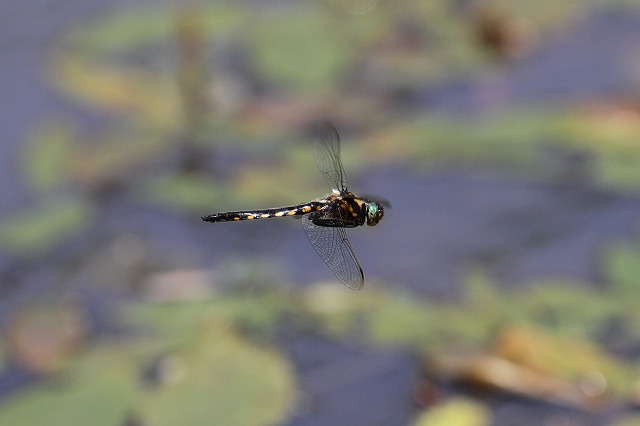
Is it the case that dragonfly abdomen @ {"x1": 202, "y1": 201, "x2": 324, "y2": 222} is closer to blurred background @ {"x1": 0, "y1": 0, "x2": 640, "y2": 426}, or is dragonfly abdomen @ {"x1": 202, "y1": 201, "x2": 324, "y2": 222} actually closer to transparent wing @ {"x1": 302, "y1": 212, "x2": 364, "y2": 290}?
transparent wing @ {"x1": 302, "y1": 212, "x2": 364, "y2": 290}

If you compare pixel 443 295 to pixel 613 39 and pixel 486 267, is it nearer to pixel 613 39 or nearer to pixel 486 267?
pixel 486 267

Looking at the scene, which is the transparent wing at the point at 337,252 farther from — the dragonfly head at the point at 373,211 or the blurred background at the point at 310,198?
the blurred background at the point at 310,198

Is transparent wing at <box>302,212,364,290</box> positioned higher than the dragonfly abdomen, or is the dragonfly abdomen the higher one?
the dragonfly abdomen

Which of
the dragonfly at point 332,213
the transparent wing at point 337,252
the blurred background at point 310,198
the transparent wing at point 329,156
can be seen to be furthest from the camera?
the blurred background at point 310,198

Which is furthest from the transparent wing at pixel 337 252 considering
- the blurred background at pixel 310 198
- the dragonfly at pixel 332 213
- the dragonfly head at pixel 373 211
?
the blurred background at pixel 310 198

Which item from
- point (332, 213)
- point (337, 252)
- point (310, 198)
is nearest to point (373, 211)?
point (332, 213)

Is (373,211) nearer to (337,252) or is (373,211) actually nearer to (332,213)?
(332,213)

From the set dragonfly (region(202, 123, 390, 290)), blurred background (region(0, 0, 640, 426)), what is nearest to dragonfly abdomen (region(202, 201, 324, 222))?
dragonfly (region(202, 123, 390, 290))
